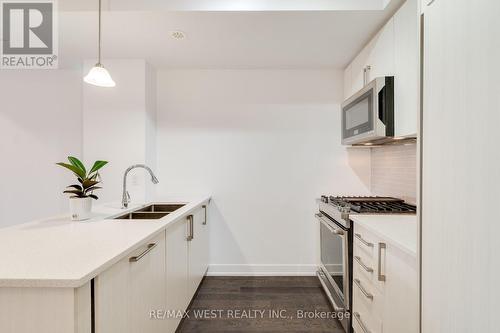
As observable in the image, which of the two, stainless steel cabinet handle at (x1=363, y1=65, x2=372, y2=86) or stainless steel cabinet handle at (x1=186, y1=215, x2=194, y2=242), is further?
stainless steel cabinet handle at (x1=363, y1=65, x2=372, y2=86)

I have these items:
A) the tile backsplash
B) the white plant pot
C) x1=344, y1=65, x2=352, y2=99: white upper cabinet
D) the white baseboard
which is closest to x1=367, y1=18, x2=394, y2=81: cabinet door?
x1=344, y1=65, x2=352, y2=99: white upper cabinet

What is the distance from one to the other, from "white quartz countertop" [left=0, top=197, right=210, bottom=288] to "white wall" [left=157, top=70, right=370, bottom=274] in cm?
124

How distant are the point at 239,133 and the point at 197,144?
19.0 inches

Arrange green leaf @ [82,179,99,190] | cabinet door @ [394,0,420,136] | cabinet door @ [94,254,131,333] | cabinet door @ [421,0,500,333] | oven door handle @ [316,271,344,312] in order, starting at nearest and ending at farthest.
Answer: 1. cabinet door @ [421,0,500,333]
2. cabinet door @ [94,254,131,333]
3. cabinet door @ [394,0,420,136]
4. green leaf @ [82,179,99,190]
5. oven door handle @ [316,271,344,312]

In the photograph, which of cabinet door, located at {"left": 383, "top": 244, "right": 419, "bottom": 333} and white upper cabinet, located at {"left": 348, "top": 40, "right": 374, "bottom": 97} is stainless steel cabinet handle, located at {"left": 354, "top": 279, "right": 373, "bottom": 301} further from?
white upper cabinet, located at {"left": 348, "top": 40, "right": 374, "bottom": 97}

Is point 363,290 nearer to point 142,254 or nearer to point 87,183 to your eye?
point 142,254

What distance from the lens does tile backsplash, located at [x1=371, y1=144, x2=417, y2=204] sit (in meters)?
2.12

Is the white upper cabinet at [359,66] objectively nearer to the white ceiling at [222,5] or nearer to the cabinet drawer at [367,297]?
the white ceiling at [222,5]

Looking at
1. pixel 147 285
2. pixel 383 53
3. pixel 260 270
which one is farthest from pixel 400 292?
pixel 260 270

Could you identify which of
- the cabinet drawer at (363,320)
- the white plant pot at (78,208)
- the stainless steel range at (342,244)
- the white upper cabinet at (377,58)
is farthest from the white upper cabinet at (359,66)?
the white plant pot at (78,208)

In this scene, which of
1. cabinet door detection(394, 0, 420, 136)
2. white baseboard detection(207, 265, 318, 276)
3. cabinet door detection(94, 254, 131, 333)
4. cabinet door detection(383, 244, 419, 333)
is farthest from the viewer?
white baseboard detection(207, 265, 318, 276)

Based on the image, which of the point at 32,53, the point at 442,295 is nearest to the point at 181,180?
the point at 32,53

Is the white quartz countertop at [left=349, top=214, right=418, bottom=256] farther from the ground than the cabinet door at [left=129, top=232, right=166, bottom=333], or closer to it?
farther from the ground

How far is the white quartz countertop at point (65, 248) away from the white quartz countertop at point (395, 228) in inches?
45.6
